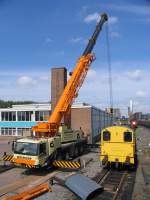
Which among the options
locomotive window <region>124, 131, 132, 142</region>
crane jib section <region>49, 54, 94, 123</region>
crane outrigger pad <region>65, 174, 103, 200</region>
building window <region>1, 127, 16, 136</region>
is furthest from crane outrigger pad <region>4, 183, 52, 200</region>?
building window <region>1, 127, 16, 136</region>

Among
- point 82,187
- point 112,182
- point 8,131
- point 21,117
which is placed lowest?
point 112,182

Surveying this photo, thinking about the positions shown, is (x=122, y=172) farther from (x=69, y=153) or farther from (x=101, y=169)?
(x=69, y=153)

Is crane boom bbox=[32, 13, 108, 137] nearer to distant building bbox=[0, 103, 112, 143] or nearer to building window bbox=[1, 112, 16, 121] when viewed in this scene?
distant building bbox=[0, 103, 112, 143]

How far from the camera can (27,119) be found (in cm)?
6475

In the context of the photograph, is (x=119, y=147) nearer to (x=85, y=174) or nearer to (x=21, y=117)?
(x=85, y=174)

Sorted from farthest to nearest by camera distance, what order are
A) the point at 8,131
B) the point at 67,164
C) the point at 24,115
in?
the point at 8,131, the point at 24,115, the point at 67,164

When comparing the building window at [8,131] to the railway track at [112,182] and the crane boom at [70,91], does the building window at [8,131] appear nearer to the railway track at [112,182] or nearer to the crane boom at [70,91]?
the crane boom at [70,91]

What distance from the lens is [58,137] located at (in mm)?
25750

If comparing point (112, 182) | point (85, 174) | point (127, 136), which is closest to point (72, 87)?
point (127, 136)

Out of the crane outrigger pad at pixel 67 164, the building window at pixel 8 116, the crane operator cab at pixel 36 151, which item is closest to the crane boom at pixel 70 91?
the crane operator cab at pixel 36 151

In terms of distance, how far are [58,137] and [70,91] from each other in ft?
13.9

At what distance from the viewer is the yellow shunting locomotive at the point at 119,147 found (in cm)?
2261

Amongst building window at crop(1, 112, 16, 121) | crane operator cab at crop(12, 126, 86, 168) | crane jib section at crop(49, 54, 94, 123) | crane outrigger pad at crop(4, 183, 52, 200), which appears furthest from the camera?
building window at crop(1, 112, 16, 121)

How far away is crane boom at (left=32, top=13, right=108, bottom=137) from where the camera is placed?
26.0 metres
